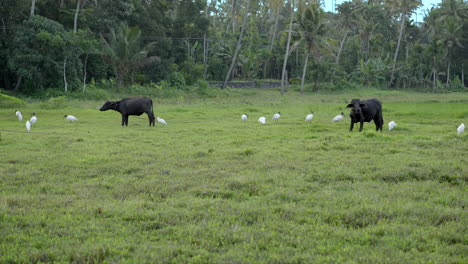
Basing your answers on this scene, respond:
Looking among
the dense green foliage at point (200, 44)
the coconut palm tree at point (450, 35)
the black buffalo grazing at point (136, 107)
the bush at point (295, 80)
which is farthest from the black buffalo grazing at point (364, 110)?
the coconut palm tree at point (450, 35)

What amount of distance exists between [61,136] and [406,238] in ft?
32.2

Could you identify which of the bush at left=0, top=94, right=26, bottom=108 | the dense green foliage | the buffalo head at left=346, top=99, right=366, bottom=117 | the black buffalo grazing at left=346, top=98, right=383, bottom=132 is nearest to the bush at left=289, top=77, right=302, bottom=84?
the dense green foliage

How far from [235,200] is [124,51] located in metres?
29.0

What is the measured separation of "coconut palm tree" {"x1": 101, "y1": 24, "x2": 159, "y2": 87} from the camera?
3278cm

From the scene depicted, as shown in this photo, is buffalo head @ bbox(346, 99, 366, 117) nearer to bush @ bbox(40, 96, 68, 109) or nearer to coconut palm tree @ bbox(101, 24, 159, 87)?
bush @ bbox(40, 96, 68, 109)

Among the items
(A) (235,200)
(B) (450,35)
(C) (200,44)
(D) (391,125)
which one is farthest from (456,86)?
(A) (235,200)

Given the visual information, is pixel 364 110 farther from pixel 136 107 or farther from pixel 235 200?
pixel 235 200

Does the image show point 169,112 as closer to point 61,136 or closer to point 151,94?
point 61,136

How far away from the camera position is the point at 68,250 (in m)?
4.15

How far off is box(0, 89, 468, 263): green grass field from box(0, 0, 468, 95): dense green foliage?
19280mm

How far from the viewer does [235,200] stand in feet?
19.2

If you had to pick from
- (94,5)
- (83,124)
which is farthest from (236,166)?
(94,5)

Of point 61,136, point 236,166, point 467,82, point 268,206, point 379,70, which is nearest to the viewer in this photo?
point 268,206

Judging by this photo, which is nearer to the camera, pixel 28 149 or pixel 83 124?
pixel 28 149
